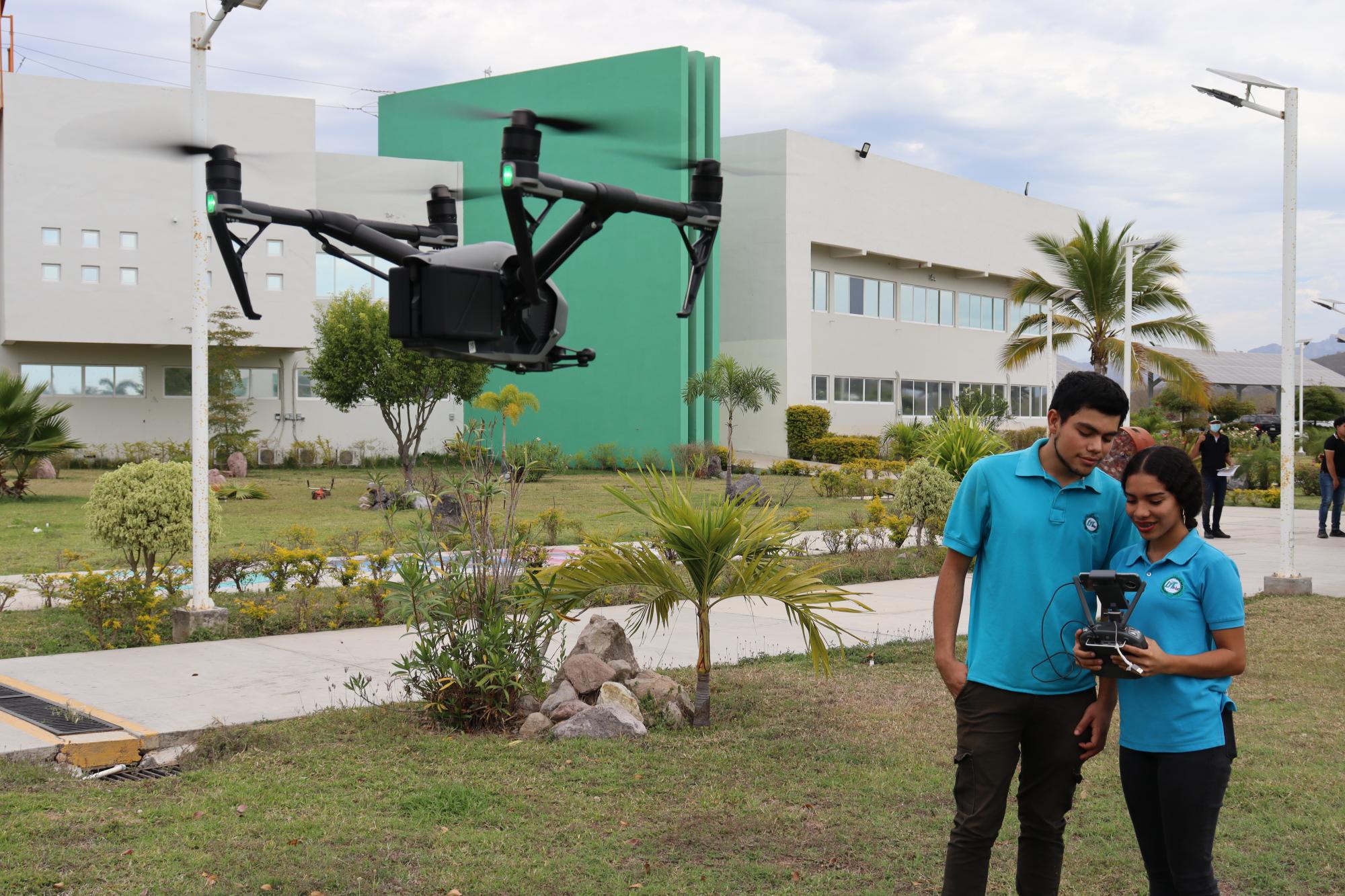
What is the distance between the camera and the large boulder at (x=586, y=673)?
673cm

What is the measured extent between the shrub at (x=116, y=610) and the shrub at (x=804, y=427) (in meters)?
28.7

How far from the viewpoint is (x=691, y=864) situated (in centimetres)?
439

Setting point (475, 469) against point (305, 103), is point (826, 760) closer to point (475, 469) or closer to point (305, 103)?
point (475, 469)

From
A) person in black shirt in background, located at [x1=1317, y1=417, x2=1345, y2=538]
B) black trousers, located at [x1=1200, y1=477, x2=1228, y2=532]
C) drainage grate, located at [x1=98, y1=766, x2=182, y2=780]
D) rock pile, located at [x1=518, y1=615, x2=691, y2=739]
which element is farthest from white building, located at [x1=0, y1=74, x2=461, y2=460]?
drainage grate, located at [x1=98, y1=766, x2=182, y2=780]

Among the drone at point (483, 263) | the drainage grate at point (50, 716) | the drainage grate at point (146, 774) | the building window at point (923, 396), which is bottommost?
the drainage grate at point (146, 774)

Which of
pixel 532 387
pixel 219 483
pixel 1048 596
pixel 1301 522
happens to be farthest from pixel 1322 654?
pixel 532 387

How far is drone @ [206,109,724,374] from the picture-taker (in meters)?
4.39

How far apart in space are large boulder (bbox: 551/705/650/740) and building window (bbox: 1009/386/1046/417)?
1771 inches

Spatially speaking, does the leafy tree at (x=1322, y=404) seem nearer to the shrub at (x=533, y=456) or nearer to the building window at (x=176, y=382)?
the building window at (x=176, y=382)

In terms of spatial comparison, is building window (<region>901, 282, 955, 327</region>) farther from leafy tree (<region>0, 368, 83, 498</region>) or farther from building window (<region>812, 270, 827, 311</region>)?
leafy tree (<region>0, 368, 83, 498</region>)

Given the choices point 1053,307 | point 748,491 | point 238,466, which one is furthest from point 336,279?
point 748,491

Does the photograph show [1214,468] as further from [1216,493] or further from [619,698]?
[619,698]

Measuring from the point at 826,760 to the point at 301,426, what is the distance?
3459 centimetres

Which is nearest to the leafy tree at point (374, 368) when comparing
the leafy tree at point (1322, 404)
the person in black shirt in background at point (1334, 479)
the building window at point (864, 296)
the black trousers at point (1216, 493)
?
the black trousers at point (1216, 493)
